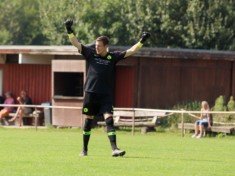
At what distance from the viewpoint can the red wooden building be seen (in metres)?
32.5

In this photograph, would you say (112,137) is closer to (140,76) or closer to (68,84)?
(140,76)

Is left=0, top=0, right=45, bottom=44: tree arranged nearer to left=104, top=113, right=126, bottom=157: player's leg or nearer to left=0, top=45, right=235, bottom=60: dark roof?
left=0, top=45, right=235, bottom=60: dark roof

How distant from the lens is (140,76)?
32844mm

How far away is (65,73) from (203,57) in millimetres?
5120

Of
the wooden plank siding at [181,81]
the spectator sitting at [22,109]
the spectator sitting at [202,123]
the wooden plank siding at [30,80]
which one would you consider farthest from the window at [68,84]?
the spectator sitting at [202,123]

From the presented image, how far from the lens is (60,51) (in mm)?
32312

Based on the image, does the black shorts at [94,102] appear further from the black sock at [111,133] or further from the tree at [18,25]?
the tree at [18,25]

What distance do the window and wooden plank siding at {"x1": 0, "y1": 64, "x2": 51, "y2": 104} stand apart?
1452mm

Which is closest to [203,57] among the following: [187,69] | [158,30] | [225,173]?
[187,69]

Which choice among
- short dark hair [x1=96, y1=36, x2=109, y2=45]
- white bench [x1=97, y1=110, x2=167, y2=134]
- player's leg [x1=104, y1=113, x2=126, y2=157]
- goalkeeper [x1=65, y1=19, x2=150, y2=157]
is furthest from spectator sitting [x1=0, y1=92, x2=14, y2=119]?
short dark hair [x1=96, y1=36, x2=109, y2=45]

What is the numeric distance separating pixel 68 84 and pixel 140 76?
9.62 ft

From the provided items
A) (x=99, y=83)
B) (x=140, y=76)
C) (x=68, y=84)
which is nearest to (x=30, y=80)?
(x=68, y=84)

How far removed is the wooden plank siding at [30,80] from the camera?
3550 cm

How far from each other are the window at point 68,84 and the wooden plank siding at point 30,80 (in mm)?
1452
